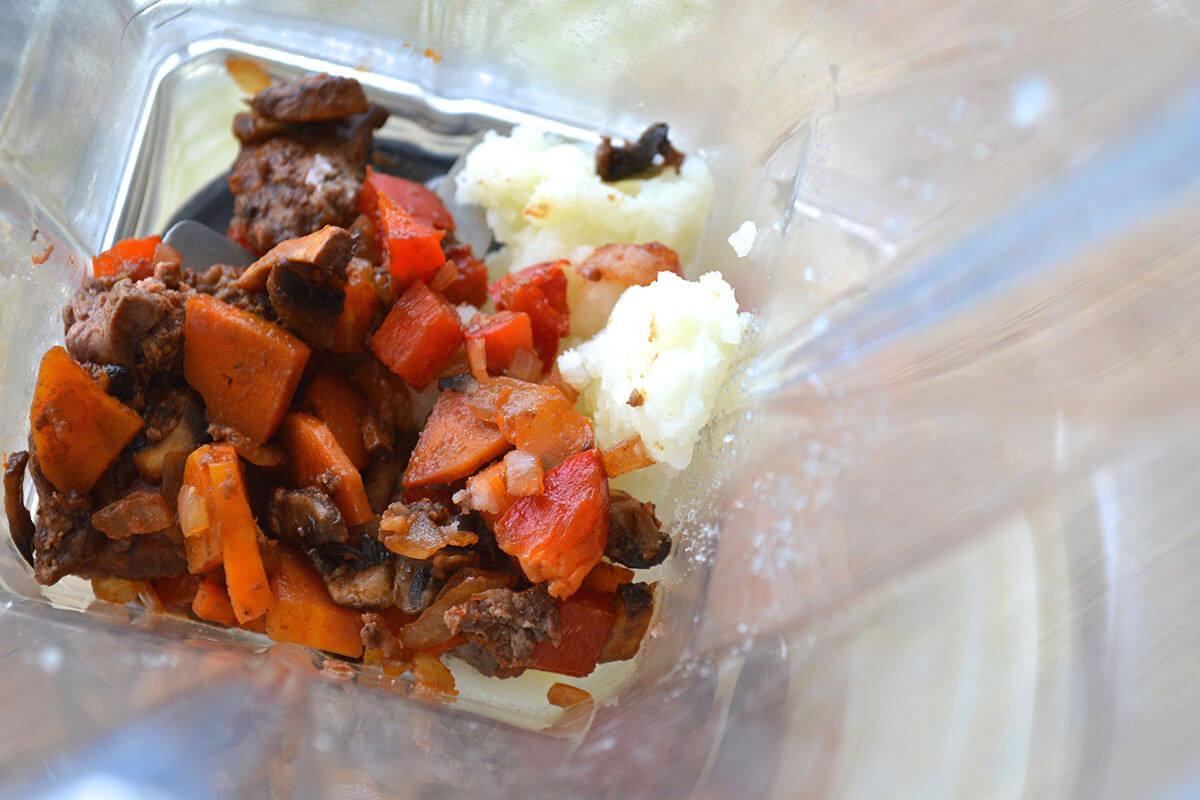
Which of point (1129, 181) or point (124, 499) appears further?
point (1129, 181)

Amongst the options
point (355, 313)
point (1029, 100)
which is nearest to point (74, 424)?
point (355, 313)

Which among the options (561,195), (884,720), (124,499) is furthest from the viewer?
(561,195)

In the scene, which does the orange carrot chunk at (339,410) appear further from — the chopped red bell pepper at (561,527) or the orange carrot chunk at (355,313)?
the chopped red bell pepper at (561,527)

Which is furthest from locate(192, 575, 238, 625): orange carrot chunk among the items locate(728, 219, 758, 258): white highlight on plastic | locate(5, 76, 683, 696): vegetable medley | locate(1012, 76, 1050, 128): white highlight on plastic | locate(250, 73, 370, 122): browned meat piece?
locate(1012, 76, 1050, 128): white highlight on plastic

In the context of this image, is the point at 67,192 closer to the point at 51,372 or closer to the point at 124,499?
the point at 51,372

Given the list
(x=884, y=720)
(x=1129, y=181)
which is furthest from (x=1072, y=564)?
(x=1129, y=181)

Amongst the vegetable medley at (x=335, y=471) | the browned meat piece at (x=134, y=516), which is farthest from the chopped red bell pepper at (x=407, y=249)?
the browned meat piece at (x=134, y=516)
